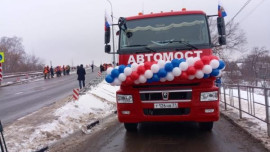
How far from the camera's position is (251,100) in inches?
322

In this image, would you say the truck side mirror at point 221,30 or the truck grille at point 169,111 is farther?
the truck side mirror at point 221,30

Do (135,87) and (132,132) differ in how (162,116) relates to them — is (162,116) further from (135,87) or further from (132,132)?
(132,132)

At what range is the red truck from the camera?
20.9 feet

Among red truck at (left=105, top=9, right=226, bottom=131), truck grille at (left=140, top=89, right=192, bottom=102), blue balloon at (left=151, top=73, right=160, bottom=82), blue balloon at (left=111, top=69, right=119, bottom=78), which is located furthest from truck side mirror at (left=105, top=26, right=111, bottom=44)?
blue balloon at (left=151, top=73, right=160, bottom=82)

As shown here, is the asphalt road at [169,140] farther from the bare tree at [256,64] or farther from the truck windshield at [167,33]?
the bare tree at [256,64]

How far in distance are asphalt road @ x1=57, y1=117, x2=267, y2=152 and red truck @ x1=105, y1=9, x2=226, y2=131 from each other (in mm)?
484

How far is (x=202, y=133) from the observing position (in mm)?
7516

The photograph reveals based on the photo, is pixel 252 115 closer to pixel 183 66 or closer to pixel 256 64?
pixel 183 66

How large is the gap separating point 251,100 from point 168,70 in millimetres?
3204

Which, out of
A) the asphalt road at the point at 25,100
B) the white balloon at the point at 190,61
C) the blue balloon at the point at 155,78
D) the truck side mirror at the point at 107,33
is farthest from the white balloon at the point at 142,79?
the asphalt road at the point at 25,100

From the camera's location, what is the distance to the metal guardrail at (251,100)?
6.85 metres

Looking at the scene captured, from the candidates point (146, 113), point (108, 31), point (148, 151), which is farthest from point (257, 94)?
point (108, 31)

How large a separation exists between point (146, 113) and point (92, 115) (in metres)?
6.06

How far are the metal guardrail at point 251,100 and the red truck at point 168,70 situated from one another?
3.91ft
